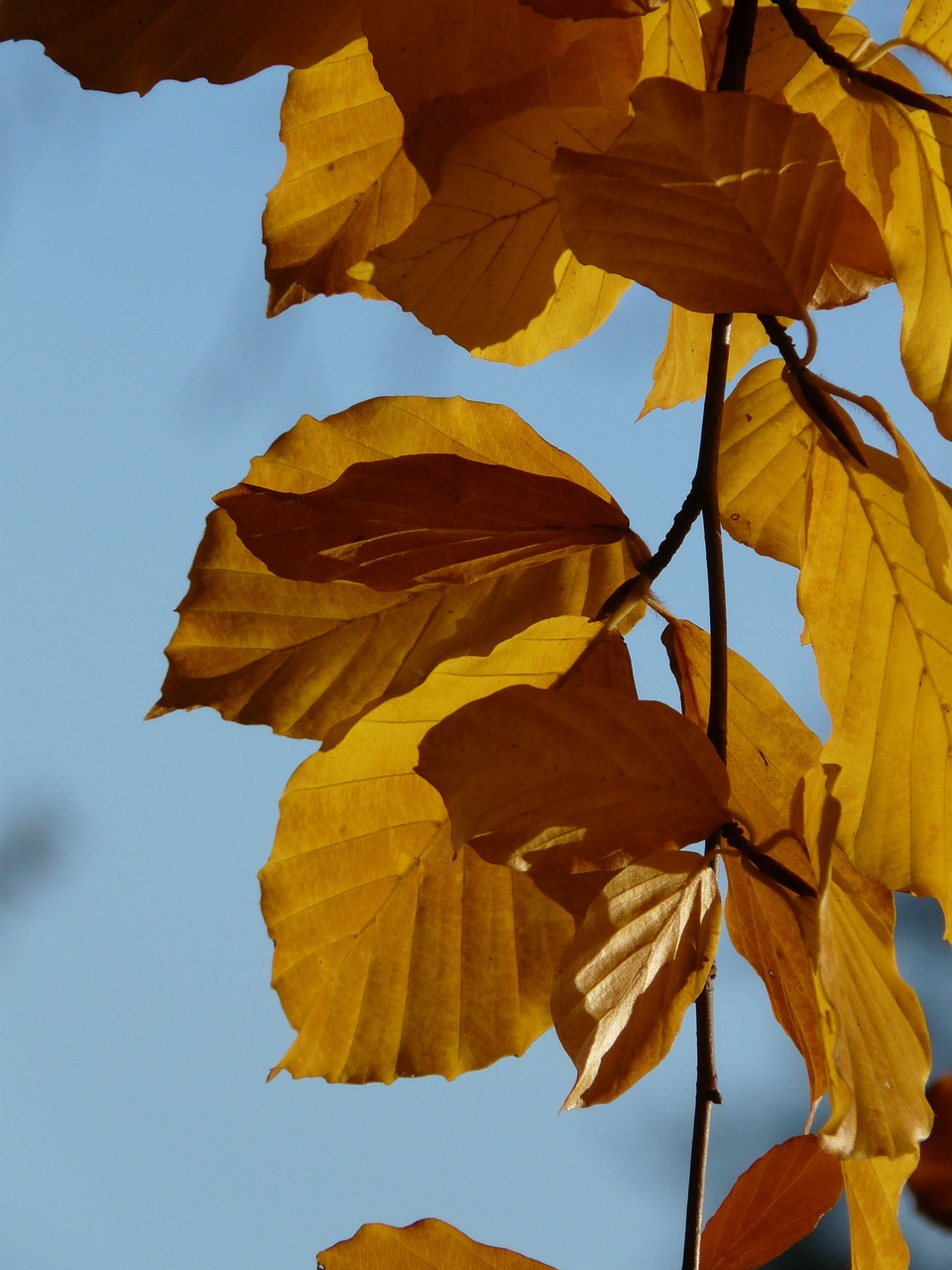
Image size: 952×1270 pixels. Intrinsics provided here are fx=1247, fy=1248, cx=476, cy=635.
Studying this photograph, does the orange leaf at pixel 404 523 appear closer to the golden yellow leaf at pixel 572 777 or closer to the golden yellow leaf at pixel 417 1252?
Answer: the golden yellow leaf at pixel 572 777

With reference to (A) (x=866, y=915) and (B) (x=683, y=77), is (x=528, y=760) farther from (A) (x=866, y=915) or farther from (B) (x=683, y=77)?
(B) (x=683, y=77)

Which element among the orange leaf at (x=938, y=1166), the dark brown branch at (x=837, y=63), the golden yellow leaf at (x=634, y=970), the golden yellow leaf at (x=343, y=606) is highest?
the dark brown branch at (x=837, y=63)

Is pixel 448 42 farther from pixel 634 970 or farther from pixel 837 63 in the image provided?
pixel 634 970

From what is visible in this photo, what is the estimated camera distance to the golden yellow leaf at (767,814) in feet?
0.84

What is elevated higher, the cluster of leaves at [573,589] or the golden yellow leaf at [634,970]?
the cluster of leaves at [573,589]

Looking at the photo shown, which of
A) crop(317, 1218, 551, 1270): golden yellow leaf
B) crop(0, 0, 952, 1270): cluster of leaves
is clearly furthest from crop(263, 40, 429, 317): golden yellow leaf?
crop(317, 1218, 551, 1270): golden yellow leaf

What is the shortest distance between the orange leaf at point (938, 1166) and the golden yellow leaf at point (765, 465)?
145 millimetres

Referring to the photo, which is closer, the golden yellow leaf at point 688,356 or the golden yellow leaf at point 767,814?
the golden yellow leaf at point 767,814

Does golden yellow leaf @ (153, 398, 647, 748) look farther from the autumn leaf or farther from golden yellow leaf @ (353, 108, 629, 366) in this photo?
the autumn leaf

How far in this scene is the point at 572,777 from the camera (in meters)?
0.24

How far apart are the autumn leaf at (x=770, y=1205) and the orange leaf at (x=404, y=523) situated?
0.15 m

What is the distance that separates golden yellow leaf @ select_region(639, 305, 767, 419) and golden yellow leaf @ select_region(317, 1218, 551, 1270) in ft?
0.77

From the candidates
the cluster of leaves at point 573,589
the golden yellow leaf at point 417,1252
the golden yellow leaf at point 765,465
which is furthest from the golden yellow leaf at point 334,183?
the golden yellow leaf at point 417,1252

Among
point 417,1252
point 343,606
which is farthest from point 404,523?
point 417,1252
